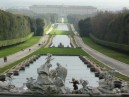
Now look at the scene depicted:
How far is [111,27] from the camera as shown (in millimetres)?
75188

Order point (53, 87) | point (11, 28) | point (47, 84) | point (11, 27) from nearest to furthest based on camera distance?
point (53, 87) < point (47, 84) < point (11, 28) < point (11, 27)

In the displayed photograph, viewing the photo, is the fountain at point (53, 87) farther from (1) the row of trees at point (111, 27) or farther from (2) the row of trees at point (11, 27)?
(2) the row of trees at point (11, 27)

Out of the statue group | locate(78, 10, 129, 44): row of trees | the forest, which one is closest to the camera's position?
the statue group


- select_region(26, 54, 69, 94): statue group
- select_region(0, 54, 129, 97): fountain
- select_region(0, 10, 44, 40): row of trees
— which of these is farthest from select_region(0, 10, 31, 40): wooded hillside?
select_region(26, 54, 69, 94): statue group

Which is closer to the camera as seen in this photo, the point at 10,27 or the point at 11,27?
the point at 10,27

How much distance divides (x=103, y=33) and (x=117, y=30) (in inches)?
633

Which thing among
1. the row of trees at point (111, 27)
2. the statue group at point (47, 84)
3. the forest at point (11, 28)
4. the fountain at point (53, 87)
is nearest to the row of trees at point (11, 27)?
the forest at point (11, 28)

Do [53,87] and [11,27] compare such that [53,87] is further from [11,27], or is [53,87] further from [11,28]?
[11,27]

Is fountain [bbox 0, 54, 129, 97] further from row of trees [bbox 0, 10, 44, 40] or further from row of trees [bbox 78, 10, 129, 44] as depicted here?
row of trees [bbox 0, 10, 44, 40]

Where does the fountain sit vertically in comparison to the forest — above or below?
above

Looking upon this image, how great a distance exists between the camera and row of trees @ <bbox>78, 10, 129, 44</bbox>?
210 feet

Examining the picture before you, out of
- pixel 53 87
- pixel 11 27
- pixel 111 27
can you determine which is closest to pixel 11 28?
pixel 11 27

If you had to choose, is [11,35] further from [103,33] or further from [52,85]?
[52,85]

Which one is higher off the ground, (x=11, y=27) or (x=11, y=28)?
(x=11, y=27)
